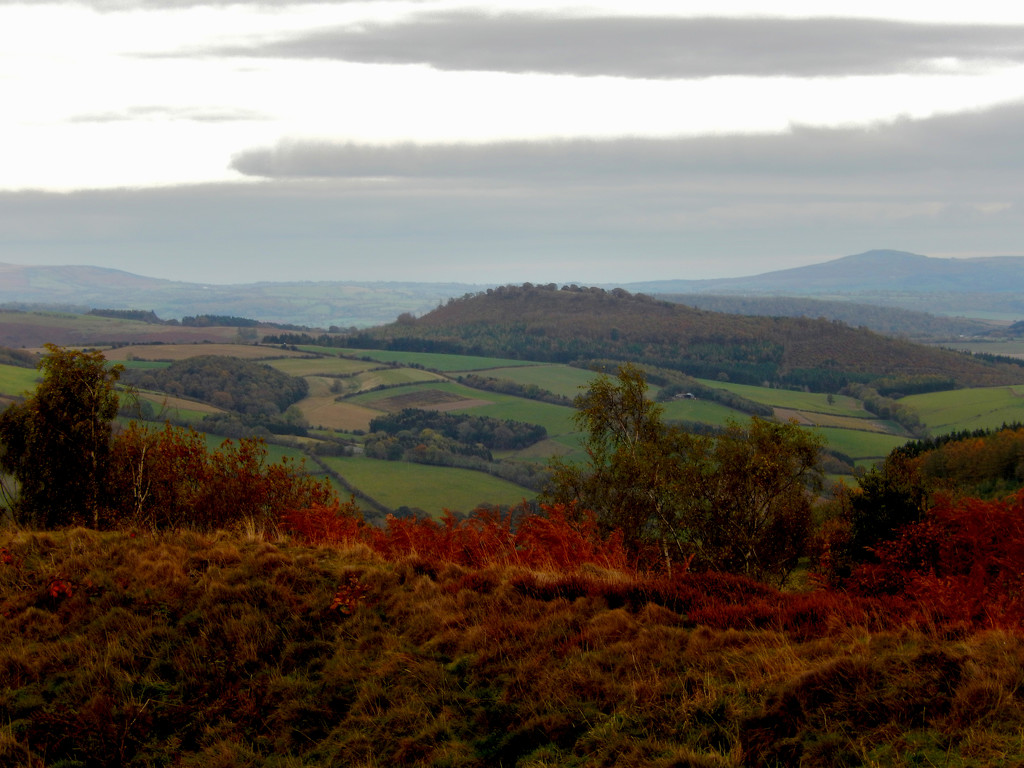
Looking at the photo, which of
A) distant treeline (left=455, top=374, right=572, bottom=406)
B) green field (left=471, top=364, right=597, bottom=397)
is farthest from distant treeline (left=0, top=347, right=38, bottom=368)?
green field (left=471, top=364, right=597, bottom=397)

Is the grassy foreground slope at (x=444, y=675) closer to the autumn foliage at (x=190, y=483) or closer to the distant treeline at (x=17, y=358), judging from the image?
the autumn foliage at (x=190, y=483)

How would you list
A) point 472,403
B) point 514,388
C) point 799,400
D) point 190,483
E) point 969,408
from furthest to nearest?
point 799,400 → point 514,388 → point 472,403 → point 969,408 → point 190,483

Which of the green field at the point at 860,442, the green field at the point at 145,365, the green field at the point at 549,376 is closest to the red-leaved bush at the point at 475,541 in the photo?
the green field at the point at 860,442

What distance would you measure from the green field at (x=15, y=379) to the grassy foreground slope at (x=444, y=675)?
252 feet

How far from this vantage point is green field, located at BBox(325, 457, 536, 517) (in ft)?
208

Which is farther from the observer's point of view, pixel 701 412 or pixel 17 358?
pixel 17 358

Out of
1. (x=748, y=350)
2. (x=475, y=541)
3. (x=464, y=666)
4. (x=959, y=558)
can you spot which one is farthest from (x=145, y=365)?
(x=748, y=350)

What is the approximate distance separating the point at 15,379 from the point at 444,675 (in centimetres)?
9191

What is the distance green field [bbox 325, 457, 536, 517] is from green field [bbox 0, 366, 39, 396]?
107ft

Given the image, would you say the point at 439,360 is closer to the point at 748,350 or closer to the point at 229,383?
the point at 229,383

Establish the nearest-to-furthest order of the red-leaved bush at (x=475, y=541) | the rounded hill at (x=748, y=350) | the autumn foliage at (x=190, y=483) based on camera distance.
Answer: the red-leaved bush at (x=475, y=541) → the autumn foliage at (x=190, y=483) → the rounded hill at (x=748, y=350)

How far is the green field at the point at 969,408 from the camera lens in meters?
94.8

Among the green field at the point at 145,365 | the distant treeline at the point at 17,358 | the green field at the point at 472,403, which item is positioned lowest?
the green field at the point at 472,403

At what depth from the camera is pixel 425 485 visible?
69312 millimetres
